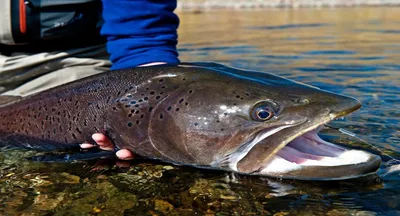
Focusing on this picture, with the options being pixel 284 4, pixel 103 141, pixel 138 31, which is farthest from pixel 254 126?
pixel 284 4

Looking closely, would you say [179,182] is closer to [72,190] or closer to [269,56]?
[72,190]

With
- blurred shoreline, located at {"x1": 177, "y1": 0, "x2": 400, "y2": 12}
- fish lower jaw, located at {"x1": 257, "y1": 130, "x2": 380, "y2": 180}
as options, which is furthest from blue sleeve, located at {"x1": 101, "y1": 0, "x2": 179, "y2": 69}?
blurred shoreline, located at {"x1": 177, "y1": 0, "x2": 400, "y2": 12}

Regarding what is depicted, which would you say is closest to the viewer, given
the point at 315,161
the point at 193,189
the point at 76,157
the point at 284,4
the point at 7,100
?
the point at 315,161

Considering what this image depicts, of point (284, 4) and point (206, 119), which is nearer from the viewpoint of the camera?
point (206, 119)

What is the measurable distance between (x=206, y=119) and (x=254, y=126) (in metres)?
0.28

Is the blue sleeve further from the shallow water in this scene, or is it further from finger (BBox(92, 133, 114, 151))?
the shallow water

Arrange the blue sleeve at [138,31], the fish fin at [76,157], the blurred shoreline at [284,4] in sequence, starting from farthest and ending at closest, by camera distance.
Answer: the blurred shoreline at [284,4] < the blue sleeve at [138,31] < the fish fin at [76,157]

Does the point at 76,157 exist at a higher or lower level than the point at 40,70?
lower

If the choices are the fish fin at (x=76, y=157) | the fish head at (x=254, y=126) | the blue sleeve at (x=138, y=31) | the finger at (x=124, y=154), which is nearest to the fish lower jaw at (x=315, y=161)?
the fish head at (x=254, y=126)

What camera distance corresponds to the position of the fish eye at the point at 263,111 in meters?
2.62

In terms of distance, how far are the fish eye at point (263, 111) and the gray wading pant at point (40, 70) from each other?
7.18 ft

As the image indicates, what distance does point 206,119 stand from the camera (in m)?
2.78

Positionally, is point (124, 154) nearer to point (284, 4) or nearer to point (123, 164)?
point (123, 164)

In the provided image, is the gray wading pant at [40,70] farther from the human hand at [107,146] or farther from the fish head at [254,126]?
the fish head at [254,126]
